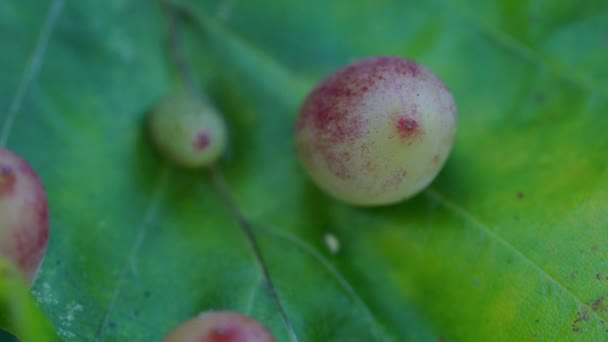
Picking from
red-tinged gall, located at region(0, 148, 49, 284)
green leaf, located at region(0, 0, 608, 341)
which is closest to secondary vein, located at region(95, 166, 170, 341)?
green leaf, located at region(0, 0, 608, 341)

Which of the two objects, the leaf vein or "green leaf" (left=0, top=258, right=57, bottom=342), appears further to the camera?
the leaf vein

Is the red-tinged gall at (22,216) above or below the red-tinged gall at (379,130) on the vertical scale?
below

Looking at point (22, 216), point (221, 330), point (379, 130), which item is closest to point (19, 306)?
point (22, 216)

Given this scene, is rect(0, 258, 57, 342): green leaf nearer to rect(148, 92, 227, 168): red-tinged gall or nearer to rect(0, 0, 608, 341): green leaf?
rect(0, 0, 608, 341): green leaf

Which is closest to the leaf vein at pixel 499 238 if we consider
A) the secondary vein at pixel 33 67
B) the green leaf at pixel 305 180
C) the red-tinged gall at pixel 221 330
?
the green leaf at pixel 305 180

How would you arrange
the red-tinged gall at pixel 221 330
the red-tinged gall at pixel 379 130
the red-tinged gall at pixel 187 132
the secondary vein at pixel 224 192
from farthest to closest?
1. the red-tinged gall at pixel 187 132
2. the secondary vein at pixel 224 192
3. the red-tinged gall at pixel 379 130
4. the red-tinged gall at pixel 221 330

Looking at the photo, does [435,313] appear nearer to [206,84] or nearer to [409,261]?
[409,261]

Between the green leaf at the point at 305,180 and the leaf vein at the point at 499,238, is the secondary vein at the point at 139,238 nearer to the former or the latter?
the green leaf at the point at 305,180
